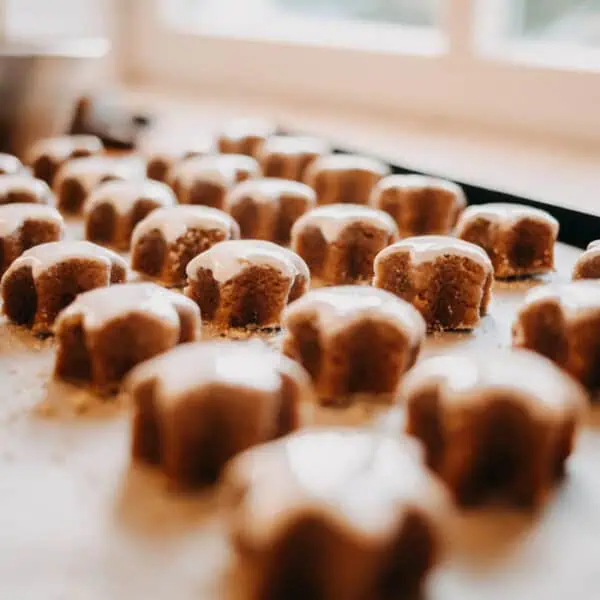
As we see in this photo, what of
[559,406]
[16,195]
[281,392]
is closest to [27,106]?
[16,195]

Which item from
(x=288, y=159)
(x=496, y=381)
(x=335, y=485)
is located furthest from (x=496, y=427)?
(x=288, y=159)

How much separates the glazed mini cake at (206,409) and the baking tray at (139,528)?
0.02m

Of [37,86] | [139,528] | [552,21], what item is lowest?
[139,528]

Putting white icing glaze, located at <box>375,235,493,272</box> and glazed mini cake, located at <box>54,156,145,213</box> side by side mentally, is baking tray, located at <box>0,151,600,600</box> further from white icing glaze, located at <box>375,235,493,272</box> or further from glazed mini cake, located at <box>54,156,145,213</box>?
glazed mini cake, located at <box>54,156,145,213</box>

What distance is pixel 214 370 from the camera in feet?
2.27

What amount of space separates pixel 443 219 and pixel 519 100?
0.50 metres

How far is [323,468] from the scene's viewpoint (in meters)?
0.57

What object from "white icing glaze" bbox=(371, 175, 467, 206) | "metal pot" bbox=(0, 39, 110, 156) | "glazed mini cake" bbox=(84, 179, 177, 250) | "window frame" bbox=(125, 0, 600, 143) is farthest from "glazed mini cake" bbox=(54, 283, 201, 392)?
"window frame" bbox=(125, 0, 600, 143)

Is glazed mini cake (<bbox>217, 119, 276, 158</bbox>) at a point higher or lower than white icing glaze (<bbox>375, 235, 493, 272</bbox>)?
lower

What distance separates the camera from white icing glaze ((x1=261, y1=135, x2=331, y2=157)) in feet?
4.94

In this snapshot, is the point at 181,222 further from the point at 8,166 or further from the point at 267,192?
the point at 8,166

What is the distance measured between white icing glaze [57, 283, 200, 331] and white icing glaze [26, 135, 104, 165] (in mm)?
743

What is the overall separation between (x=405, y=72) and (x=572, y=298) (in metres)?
1.09

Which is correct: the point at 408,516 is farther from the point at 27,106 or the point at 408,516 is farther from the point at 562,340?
the point at 27,106
